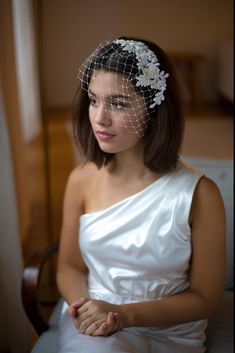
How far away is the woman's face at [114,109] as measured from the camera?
105 cm

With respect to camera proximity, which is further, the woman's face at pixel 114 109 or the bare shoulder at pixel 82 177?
the bare shoulder at pixel 82 177

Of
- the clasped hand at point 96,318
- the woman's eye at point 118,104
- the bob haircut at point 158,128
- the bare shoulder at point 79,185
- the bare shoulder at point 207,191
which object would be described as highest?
the woman's eye at point 118,104

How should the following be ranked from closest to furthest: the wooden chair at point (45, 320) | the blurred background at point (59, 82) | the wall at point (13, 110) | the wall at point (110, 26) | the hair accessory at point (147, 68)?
the hair accessory at point (147, 68), the wooden chair at point (45, 320), the blurred background at point (59, 82), the wall at point (110, 26), the wall at point (13, 110)


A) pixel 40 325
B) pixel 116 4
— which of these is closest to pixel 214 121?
pixel 116 4

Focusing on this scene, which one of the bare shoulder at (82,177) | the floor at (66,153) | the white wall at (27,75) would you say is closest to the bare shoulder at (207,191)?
the bare shoulder at (82,177)

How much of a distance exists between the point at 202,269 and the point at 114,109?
0.48 metres

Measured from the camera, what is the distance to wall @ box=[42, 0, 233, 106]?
5.34ft

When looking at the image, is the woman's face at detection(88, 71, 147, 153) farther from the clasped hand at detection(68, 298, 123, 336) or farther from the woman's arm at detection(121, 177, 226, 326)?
the clasped hand at detection(68, 298, 123, 336)

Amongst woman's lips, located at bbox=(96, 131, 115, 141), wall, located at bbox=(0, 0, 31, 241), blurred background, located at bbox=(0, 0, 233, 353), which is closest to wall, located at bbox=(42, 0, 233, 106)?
blurred background, located at bbox=(0, 0, 233, 353)

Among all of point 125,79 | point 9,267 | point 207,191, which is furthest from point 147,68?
point 9,267

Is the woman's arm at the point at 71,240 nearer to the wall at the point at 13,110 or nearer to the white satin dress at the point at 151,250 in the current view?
the white satin dress at the point at 151,250

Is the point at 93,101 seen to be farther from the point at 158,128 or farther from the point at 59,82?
the point at 59,82

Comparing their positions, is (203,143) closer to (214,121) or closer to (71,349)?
(214,121)

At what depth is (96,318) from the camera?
Result: 1071mm
